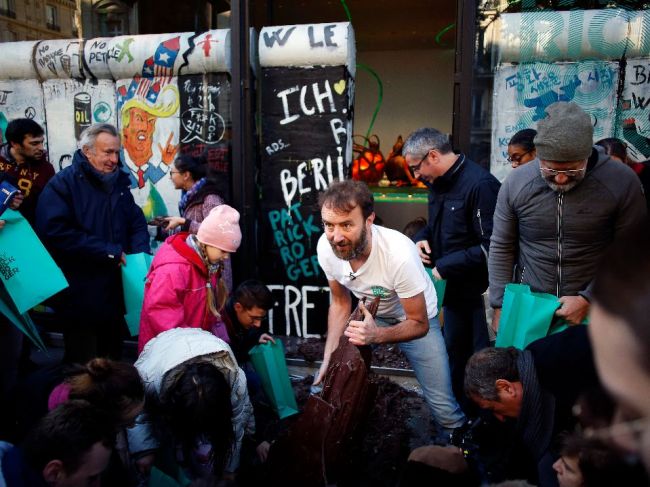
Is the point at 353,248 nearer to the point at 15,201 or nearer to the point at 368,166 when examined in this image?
the point at 15,201

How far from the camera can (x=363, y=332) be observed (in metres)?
2.51

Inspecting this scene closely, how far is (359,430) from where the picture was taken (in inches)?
103

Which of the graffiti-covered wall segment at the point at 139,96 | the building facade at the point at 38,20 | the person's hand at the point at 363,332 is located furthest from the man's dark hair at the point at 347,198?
the building facade at the point at 38,20

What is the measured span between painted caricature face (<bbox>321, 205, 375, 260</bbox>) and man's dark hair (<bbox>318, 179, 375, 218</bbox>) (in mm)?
22

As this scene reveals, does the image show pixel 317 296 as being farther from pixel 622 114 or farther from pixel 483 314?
pixel 622 114

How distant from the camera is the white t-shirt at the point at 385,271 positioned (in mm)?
2965

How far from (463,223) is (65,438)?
266 centimetres

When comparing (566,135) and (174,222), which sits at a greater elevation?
(566,135)

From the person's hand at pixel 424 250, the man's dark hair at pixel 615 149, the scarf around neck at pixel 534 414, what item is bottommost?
the scarf around neck at pixel 534 414

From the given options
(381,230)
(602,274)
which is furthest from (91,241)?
(602,274)

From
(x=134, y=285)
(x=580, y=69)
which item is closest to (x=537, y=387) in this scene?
(x=134, y=285)

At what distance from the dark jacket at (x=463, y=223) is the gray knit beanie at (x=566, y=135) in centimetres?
95

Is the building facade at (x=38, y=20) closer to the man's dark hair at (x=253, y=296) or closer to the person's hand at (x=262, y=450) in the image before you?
the man's dark hair at (x=253, y=296)

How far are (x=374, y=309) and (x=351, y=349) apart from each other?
0.26m
